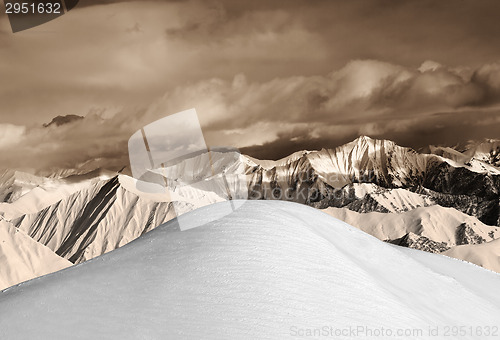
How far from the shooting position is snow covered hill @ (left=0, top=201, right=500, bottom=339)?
7.18 meters

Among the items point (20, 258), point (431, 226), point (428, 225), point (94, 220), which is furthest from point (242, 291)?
point (94, 220)

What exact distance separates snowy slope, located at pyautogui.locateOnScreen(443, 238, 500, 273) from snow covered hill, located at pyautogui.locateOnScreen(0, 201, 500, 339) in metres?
48.0

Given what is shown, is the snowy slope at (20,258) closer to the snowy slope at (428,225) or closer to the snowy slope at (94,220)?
the snowy slope at (94,220)

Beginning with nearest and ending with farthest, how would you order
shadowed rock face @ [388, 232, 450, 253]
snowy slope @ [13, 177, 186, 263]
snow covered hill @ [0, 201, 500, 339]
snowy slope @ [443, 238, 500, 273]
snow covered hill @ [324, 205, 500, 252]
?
snow covered hill @ [0, 201, 500, 339], snowy slope @ [443, 238, 500, 273], shadowed rock face @ [388, 232, 450, 253], snow covered hill @ [324, 205, 500, 252], snowy slope @ [13, 177, 186, 263]

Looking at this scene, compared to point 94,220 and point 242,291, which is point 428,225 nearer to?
point 94,220

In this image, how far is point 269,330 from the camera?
7172 millimetres

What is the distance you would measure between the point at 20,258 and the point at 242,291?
4911 cm

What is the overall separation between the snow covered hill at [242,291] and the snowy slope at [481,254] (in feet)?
158

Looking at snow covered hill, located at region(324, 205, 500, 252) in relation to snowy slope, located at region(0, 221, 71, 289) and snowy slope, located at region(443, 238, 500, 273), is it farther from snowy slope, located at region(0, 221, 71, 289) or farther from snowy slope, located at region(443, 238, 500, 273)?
snowy slope, located at region(0, 221, 71, 289)

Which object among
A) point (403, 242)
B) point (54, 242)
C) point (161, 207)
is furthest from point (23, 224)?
point (403, 242)

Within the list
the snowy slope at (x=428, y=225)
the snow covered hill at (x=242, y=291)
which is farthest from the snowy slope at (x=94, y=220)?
the snow covered hill at (x=242, y=291)

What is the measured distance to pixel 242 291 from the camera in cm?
805

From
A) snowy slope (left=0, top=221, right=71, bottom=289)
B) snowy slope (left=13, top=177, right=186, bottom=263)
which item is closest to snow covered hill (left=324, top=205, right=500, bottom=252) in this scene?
snowy slope (left=13, top=177, right=186, bottom=263)

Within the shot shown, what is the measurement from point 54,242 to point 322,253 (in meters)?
126
